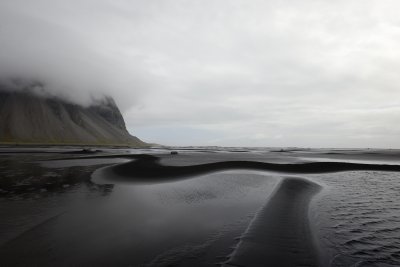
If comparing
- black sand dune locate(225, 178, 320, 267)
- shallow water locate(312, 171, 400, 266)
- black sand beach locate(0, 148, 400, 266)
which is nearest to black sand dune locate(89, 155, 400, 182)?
black sand beach locate(0, 148, 400, 266)

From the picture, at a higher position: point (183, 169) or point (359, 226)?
point (183, 169)

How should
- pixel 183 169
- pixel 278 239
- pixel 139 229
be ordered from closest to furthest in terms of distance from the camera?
pixel 278 239 < pixel 139 229 < pixel 183 169

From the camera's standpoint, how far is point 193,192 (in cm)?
1784

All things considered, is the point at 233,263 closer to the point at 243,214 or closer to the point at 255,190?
the point at 243,214

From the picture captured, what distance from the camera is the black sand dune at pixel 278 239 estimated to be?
7250 millimetres

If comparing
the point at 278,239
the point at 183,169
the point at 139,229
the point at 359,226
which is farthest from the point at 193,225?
the point at 183,169

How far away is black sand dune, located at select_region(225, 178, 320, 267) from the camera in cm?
725

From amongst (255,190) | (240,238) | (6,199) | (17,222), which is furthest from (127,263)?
(255,190)

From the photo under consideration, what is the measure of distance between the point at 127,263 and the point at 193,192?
1098 centimetres

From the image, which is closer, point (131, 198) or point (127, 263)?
point (127, 263)

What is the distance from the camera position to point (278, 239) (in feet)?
29.4

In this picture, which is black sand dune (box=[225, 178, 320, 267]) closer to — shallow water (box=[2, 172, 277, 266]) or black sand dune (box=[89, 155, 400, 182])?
shallow water (box=[2, 172, 277, 266])

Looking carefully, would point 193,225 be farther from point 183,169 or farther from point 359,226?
point 183,169

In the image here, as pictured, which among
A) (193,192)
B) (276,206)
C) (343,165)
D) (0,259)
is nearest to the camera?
(0,259)
